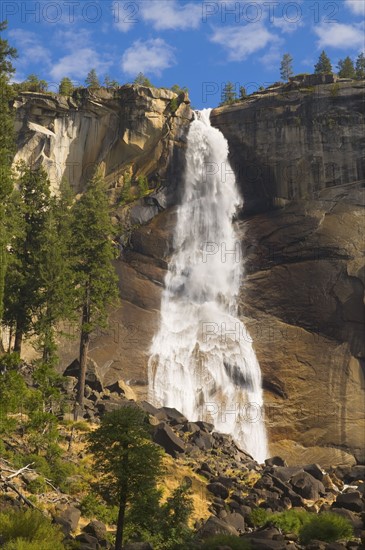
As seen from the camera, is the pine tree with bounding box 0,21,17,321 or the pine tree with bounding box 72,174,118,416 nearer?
the pine tree with bounding box 0,21,17,321

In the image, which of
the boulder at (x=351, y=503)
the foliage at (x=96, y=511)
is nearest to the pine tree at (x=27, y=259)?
the foliage at (x=96, y=511)

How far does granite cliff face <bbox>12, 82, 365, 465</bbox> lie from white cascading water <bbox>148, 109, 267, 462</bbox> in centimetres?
96

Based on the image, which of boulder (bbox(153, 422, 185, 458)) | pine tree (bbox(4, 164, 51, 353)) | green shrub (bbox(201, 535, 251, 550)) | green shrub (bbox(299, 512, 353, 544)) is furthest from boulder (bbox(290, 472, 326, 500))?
pine tree (bbox(4, 164, 51, 353))

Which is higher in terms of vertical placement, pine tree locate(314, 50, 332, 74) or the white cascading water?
pine tree locate(314, 50, 332, 74)

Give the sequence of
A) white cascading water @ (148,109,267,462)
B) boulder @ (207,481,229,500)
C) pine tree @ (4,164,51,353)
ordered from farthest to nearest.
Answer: white cascading water @ (148,109,267,462)
pine tree @ (4,164,51,353)
boulder @ (207,481,229,500)

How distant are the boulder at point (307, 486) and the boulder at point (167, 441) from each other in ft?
20.1

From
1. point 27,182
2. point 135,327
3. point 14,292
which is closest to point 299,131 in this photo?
point 135,327

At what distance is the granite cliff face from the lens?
45094 mm

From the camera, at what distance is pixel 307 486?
31.5 m

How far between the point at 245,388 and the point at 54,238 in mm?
19684

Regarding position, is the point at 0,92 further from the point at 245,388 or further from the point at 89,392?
the point at 245,388

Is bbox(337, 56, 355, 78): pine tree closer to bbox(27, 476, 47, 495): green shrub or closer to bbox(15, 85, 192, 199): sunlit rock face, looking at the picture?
bbox(15, 85, 192, 199): sunlit rock face

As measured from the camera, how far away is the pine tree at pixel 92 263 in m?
36.4

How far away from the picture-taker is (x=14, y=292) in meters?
33.0
